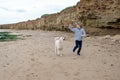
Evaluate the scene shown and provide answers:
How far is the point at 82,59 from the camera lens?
1389 cm

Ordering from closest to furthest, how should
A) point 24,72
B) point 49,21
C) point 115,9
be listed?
point 24,72
point 115,9
point 49,21

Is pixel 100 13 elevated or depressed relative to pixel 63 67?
elevated

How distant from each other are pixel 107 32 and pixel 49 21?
32.4 meters

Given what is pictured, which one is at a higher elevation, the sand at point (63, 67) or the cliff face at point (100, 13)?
the cliff face at point (100, 13)

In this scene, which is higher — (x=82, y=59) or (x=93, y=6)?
(x=93, y=6)

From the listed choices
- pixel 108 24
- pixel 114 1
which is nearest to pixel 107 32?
pixel 108 24

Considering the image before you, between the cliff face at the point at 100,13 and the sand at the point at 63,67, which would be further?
the cliff face at the point at 100,13

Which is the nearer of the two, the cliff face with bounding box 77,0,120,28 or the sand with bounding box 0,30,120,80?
the sand with bounding box 0,30,120,80

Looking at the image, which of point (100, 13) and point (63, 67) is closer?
point (63, 67)

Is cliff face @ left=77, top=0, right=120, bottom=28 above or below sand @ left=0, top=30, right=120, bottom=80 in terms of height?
above

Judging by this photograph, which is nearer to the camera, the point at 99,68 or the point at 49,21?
the point at 99,68

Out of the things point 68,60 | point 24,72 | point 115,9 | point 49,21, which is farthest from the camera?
point 49,21

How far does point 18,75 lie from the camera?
10797 millimetres

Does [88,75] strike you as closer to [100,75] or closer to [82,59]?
[100,75]
